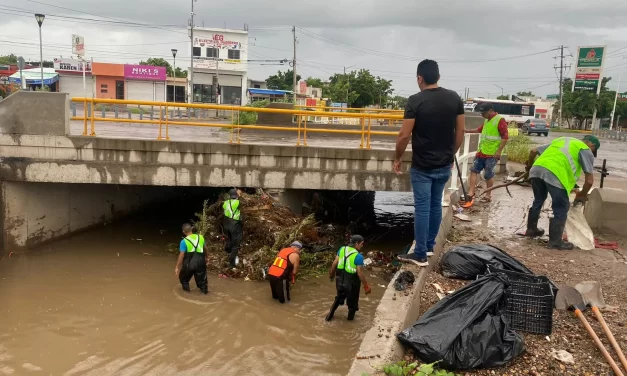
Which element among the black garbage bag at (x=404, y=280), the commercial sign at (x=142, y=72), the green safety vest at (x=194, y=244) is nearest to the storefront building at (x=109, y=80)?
the commercial sign at (x=142, y=72)

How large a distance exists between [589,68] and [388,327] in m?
62.7

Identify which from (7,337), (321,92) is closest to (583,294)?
(7,337)

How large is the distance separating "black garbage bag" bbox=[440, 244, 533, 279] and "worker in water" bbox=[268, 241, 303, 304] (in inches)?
109

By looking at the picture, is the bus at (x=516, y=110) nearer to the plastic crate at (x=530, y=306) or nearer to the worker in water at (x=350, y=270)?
the worker in water at (x=350, y=270)

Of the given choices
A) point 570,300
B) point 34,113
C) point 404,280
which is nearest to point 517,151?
point 570,300

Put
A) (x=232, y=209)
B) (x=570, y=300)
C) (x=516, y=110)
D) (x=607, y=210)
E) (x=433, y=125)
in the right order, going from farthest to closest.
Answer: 1. (x=516, y=110)
2. (x=232, y=209)
3. (x=607, y=210)
4. (x=433, y=125)
5. (x=570, y=300)

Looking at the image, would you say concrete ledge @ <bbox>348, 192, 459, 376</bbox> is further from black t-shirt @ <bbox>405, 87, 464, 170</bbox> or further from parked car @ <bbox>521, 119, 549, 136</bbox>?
parked car @ <bbox>521, 119, 549, 136</bbox>

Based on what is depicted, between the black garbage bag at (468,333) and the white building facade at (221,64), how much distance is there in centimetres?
4730

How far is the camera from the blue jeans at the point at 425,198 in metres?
4.51

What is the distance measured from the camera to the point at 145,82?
4328cm

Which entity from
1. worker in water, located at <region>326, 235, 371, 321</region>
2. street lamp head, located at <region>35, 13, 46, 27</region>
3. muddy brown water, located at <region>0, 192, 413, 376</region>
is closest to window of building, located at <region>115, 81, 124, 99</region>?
street lamp head, located at <region>35, 13, 46, 27</region>

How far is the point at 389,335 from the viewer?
3.39m

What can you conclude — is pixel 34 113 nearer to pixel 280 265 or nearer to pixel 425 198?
pixel 280 265

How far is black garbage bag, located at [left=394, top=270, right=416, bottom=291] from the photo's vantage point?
4.16 m
